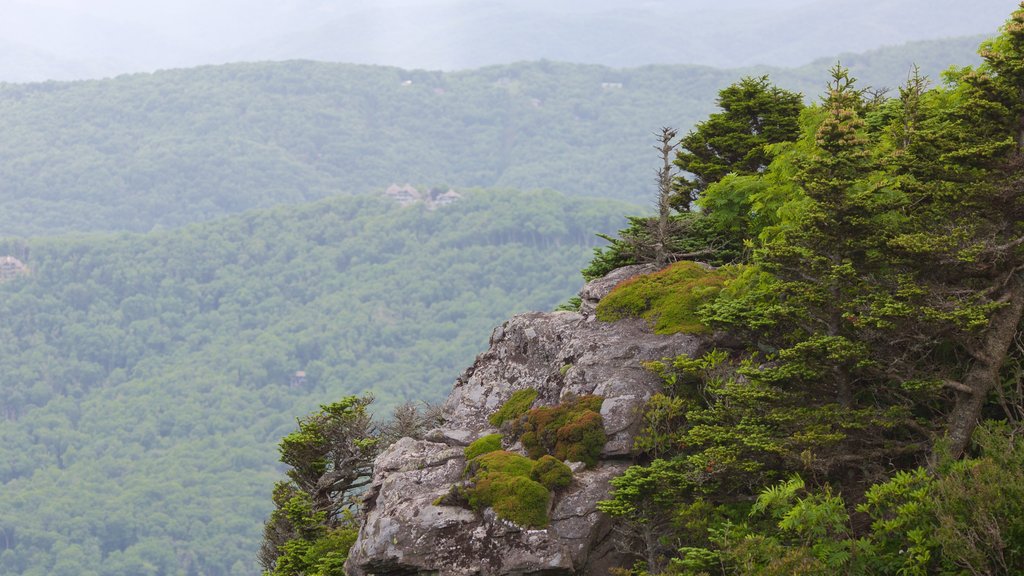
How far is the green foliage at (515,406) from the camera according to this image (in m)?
26.5

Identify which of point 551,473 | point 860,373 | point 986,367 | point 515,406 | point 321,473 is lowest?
point 321,473

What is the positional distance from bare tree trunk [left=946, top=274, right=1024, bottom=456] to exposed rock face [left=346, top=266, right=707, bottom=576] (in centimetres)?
607

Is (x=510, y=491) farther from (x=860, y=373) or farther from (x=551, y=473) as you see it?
(x=860, y=373)

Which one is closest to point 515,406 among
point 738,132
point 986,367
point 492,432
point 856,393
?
point 492,432

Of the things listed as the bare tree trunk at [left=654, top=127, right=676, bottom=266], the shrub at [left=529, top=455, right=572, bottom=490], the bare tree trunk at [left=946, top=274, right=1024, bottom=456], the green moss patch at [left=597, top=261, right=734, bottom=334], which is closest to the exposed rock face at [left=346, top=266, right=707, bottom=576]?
the shrub at [left=529, top=455, right=572, bottom=490]

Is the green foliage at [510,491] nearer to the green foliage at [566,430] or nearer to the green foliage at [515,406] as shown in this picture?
the green foliage at [566,430]

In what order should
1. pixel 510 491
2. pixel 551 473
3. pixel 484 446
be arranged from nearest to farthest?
pixel 510 491, pixel 551 473, pixel 484 446

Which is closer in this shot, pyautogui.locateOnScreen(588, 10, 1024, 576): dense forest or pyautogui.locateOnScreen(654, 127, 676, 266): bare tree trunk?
pyautogui.locateOnScreen(588, 10, 1024, 576): dense forest

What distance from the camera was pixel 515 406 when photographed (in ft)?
87.8

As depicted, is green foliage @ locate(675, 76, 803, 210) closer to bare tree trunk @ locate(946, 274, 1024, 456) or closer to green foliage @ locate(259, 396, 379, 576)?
green foliage @ locate(259, 396, 379, 576)

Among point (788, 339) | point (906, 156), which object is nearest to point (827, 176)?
point (906, 156)

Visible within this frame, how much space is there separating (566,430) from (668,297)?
4821mm

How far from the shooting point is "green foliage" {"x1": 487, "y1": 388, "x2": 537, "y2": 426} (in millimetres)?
26469

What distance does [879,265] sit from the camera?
21.7 meters
